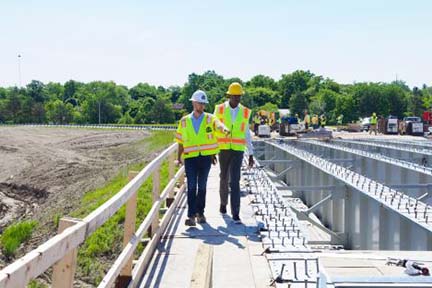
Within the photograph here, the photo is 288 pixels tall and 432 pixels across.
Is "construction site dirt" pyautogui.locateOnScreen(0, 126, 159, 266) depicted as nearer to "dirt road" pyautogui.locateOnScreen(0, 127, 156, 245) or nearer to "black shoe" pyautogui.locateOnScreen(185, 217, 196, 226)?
"dirt road" pyautogui.locateOnScreen(0, 127, 156, 245)

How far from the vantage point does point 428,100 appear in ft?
380

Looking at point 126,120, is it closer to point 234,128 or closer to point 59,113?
point 59,113

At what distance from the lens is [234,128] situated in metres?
9.26

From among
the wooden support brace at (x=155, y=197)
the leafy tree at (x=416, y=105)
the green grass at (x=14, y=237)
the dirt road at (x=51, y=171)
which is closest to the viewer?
the wooden support brace at (x=155, y=197)

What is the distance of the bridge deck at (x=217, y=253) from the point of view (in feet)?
21.2

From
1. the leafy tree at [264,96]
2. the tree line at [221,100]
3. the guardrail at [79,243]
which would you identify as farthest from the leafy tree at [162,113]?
the guardrail at [79,243]

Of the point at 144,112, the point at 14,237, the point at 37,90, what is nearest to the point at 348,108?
the point at 144,112

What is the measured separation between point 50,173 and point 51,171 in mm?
926

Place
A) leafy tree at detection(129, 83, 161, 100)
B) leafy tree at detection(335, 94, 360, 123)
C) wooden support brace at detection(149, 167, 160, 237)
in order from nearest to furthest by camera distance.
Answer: wooden support brace at detection(149, 167, 160, 237), leafy tree at detection(335, 94, 360, 123), leafy tree at detection(129, 83, 161, 100)

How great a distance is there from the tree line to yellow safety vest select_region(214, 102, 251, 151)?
3027 inches

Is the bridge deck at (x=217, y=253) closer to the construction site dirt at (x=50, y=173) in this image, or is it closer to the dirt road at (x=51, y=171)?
the construction site dirt at (x=50, y=173)

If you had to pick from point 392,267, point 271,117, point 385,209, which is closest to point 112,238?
point 385,209

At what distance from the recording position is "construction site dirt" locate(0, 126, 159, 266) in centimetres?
2509

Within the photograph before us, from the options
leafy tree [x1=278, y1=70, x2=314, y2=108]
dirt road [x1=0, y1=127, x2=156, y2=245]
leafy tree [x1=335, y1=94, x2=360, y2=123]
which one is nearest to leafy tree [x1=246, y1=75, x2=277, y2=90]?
leafy tree [x1=278, y1=70, x2=314, y2=108]
